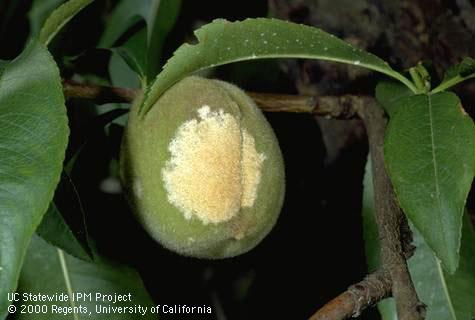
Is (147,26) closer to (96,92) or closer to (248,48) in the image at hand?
(96,92)

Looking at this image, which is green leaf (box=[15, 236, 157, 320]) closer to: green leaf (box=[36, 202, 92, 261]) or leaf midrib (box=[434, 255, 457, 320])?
green leaf (box=[36, 202, 92, 261])

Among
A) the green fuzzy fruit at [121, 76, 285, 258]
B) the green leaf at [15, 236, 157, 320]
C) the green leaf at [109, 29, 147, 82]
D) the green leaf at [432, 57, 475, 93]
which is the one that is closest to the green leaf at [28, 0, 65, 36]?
the green leaf at [109, 29, 147, 82]

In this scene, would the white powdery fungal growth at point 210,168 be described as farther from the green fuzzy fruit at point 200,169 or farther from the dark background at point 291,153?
the dark background at point 291,153

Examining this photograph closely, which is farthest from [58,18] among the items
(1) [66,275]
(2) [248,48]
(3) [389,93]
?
(3) [389,93]

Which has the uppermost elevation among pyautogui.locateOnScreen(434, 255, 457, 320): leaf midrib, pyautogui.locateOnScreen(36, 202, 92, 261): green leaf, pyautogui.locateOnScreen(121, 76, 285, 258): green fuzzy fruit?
pyautogui.locateOnScreen(121, 76, 285, 258): green fuzzy fruit

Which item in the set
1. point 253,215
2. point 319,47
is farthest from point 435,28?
point 253,215

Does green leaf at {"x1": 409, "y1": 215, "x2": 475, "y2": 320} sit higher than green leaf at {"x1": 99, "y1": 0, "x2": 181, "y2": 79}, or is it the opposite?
green leaf at {"x1": 99, "y1": 0, "x2": 181, "y2": 79}
